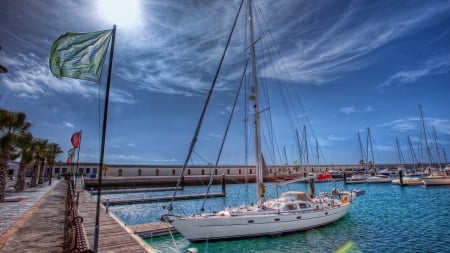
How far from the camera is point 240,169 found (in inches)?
4422

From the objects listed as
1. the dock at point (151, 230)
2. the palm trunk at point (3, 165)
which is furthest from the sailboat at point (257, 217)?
the palm trunk at point (3, 165)

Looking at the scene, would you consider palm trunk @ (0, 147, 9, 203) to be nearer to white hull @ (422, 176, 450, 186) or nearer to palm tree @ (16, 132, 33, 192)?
palm tree @ (16, 132, 33, 192)

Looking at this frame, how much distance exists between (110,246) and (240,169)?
4027 inches

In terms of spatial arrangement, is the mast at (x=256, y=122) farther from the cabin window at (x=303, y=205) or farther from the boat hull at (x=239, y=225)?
the cabin window at (x=303, y=205)

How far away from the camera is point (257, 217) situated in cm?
1839

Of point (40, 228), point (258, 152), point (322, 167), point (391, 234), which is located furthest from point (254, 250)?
point (322, 167)

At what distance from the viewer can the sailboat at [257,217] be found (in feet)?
56.7

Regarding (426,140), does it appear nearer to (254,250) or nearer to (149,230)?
(254,250)

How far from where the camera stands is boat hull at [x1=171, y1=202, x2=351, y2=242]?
56.3ft

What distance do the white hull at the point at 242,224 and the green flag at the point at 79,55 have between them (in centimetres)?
1233

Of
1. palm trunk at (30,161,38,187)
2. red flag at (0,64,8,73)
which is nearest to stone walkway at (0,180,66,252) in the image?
red flag at (0,64,8,73)

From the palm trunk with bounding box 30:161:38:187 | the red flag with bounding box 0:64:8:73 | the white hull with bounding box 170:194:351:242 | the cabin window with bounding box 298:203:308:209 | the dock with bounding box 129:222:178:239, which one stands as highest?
the red flag with bounding box 0:64:8:73

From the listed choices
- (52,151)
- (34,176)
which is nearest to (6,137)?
(34,176)

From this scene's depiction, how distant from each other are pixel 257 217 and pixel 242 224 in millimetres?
1305
